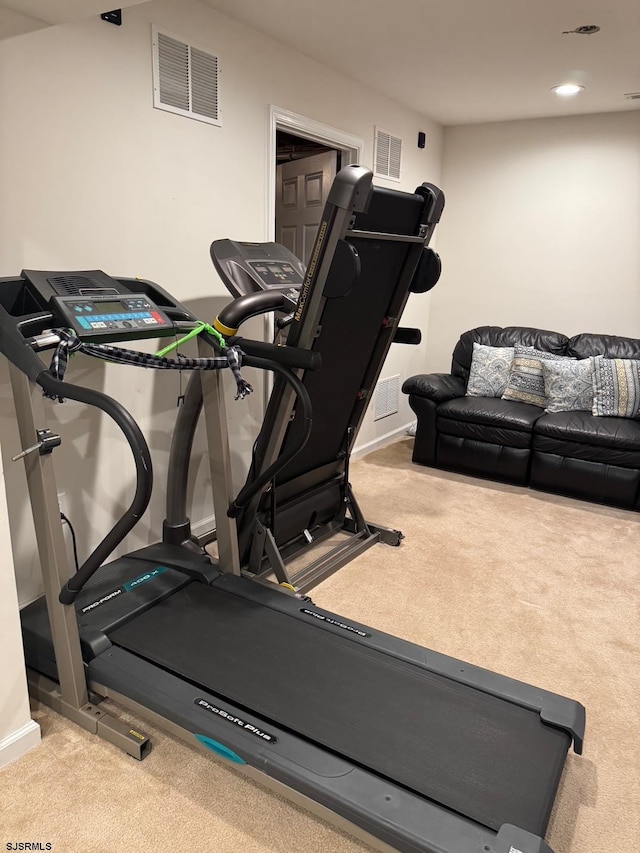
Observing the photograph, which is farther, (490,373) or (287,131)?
(490,373)

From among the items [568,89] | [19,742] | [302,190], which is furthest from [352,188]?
[568,89]

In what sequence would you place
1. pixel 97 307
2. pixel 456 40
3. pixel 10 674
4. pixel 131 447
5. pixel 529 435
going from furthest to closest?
pixel 529 435 → pixel 456 40 → pixel 97 307 → pixel 10 674 → pixel 131 447

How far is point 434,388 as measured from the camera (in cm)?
454

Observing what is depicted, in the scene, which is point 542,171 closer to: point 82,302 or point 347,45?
point 347,45

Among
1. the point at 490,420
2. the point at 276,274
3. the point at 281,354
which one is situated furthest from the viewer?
the point at 490,420

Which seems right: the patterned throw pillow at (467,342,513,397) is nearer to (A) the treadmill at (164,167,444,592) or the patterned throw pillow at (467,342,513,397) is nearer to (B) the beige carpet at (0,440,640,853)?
(B) the beige carpet at (0,440,640,853)

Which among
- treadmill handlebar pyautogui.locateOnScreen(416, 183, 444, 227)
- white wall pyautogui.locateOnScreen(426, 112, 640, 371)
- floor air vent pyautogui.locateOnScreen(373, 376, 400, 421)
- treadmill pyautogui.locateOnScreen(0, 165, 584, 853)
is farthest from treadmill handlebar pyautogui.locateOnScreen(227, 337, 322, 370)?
white wall pyautogui.locateOnScreen(426, 112, 640, 371)

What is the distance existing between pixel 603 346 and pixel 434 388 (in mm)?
1311

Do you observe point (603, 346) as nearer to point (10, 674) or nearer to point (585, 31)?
point (585, 31)

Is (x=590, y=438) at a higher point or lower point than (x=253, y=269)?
lower

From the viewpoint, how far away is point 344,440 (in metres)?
3.20

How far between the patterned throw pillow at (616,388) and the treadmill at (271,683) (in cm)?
272

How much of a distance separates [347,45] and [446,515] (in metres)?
2.68

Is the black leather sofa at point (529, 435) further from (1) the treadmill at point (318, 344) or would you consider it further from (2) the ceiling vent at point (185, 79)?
(2) the ceiling vent at point (185, 79)
